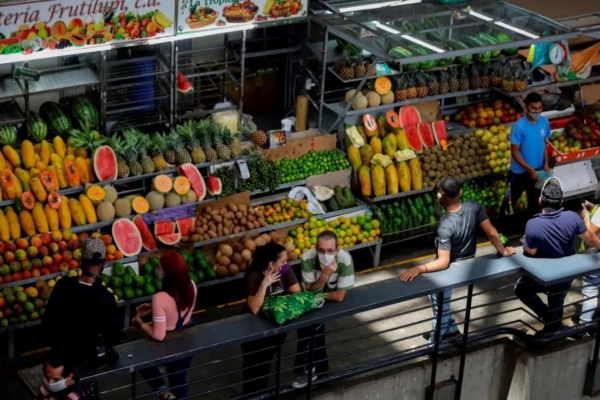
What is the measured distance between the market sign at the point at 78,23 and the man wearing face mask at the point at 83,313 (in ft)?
10.4

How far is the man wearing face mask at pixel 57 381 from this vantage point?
6.54 m

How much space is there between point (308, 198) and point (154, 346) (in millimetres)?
5082

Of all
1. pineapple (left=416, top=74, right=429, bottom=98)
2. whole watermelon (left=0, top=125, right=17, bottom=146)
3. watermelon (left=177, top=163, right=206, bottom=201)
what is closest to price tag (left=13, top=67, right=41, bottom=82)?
whole watermelon (left=0, top=125, right=17, bottom=146)

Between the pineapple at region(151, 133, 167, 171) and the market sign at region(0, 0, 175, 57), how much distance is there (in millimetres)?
1048

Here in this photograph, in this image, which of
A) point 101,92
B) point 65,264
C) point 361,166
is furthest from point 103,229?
point 361,166

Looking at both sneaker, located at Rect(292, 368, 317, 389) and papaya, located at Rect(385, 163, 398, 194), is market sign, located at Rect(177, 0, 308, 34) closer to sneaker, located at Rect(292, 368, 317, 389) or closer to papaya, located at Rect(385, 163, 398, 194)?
papaya, located at Rect(385, 163, 398, 194)

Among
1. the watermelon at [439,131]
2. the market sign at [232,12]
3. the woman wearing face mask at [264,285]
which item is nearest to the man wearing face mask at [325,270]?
the woman wearing face mask at [264,285]

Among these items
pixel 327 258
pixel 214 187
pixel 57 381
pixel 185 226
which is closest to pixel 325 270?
pixel 327 258

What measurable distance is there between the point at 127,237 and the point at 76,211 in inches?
20.8

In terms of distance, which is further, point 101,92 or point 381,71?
point 381,71

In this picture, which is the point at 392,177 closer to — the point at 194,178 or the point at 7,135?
the point at 194,178

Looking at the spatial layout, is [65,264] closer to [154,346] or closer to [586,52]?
[154,346]

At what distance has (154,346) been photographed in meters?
6.46

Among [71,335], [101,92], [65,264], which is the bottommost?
[65,264]
